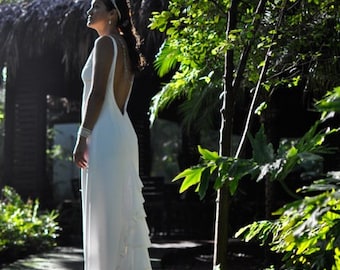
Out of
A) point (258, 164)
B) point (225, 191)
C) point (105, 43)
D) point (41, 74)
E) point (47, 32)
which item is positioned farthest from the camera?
point (41, 74)

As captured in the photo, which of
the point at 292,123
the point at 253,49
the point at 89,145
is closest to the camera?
the point at 89,145

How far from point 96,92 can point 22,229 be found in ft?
16.8

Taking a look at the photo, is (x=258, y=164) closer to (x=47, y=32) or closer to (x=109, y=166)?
(x=109, y=166)

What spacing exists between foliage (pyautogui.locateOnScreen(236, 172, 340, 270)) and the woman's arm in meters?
0.88

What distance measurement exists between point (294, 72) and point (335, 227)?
2.09 meters

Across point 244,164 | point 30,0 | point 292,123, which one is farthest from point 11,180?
point 244,164

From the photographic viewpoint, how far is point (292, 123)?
14812 millimetres

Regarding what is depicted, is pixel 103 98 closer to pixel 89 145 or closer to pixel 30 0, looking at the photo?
pixel 89 145

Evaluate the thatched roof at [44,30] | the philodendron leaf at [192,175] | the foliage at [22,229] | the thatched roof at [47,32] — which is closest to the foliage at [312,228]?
the philodendron leaf at [192,175]

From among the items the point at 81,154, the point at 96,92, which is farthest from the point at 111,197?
the point at 96,92

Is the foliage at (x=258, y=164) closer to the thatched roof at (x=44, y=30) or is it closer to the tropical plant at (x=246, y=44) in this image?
the tropical plant at (x=246, y=44)

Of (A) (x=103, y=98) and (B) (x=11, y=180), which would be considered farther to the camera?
(B) (x=11, y=180)

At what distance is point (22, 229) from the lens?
→ 26.4ft

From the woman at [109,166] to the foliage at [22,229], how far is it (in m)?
4.09
